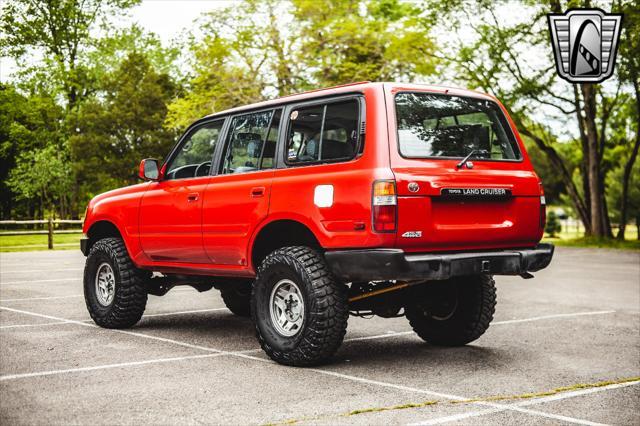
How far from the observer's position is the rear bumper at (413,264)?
5.76 metres

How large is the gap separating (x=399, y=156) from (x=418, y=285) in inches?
53.1

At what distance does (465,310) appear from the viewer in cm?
729

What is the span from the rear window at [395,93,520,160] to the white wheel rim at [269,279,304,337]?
4.75 feet

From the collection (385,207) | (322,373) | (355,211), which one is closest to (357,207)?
(355,211)

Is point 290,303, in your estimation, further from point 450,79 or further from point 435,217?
point 450,79

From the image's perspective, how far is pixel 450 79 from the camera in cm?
3166

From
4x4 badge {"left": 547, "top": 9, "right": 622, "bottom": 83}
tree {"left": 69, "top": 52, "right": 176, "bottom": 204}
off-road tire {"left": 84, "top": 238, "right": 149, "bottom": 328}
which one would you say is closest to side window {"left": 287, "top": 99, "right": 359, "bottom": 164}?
off-road tire {"left": 84, "top": 238, "right": 149, "bottom": 328}

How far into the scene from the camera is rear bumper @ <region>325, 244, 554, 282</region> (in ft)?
18.9

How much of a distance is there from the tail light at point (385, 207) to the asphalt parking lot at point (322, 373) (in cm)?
112

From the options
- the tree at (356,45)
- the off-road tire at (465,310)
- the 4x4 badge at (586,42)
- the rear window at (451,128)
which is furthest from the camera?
the tree at (356,45)

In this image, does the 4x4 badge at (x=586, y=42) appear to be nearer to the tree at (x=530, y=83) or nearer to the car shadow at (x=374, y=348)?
the tree at (x=530, y=83)

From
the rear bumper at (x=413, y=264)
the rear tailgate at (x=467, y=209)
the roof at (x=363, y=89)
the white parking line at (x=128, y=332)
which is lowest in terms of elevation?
the white parking line at (x=128, y=332)

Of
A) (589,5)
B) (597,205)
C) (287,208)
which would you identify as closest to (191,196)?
(287,208)

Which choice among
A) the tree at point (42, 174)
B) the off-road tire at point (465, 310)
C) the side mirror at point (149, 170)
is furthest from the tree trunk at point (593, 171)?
the tree at point (42, 174)
